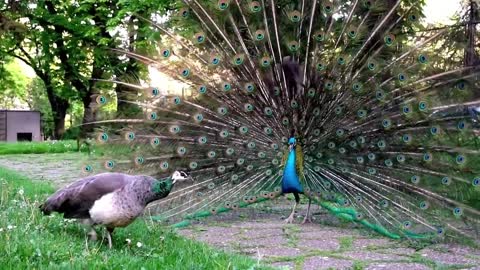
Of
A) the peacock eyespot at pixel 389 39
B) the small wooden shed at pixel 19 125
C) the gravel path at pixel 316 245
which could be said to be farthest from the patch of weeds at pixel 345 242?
the small wooden shed at pixel 19 125

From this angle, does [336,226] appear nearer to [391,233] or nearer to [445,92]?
[391,233]

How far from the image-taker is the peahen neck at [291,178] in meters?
5.95

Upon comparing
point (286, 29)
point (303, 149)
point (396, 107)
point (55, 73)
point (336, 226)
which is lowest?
point (336, 226)

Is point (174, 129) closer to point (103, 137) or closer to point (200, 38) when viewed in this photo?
point (103, 137)

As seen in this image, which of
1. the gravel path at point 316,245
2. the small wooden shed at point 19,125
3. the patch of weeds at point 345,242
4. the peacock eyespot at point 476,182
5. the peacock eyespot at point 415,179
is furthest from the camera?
the small wooden shed at point 19,125

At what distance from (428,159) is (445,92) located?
2.22ft

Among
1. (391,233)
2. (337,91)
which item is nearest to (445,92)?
(337,91)

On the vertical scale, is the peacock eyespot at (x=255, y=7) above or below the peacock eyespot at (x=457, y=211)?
above

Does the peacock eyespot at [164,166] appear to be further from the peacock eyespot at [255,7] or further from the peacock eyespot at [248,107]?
the peacock eyespot at [255,7]

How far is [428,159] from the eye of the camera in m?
5.57

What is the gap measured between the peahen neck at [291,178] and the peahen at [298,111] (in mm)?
11

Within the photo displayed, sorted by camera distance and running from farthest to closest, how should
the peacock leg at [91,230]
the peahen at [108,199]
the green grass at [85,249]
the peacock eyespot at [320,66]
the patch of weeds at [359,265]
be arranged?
the peacock eyespot at [320,66] < the patch of weeds at [359,265] < the peacock leg at [91,230] < the peahen at [108,199] < the green grass at [85,249]

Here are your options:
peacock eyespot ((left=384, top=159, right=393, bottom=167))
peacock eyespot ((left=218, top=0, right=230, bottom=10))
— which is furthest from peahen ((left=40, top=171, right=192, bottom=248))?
peacock eyespot ((left=218, top=0, right=230, bottom=10))

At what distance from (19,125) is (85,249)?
2512 centimetres
